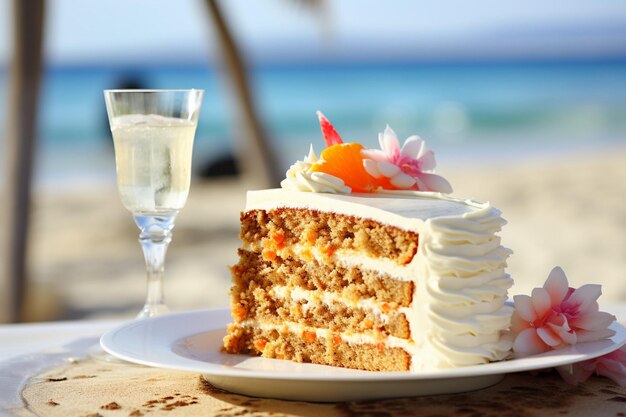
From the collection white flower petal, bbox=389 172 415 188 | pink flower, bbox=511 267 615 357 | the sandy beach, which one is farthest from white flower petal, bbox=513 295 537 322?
the sandy beach

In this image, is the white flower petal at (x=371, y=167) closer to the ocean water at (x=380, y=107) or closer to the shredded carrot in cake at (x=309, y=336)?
the shredded carrot in cake at (x=309, y=336)

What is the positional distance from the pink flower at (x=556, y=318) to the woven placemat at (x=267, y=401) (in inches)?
4.6

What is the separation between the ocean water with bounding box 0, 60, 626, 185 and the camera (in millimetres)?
26031

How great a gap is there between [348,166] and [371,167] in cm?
7

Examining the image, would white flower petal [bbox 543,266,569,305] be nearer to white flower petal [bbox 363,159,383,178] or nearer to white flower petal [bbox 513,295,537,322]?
white flower petal [bbox 513,295,537,322]

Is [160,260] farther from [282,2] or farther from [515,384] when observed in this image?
[282,2]

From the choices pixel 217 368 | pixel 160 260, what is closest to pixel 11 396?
pixel 217 368

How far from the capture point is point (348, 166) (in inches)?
114

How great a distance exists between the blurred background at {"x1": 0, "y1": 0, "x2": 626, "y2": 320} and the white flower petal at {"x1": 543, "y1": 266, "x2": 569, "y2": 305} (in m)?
5.13

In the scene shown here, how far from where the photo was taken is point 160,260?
3148 mm

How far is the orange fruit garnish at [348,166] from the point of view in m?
2.88

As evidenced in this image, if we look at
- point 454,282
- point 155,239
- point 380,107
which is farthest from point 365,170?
point 380,107

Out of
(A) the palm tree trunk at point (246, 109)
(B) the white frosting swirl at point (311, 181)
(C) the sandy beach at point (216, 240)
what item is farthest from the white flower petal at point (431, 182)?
(C) the sandy beach at point (216, 240)

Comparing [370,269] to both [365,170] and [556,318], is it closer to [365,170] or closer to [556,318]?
[365,170]
